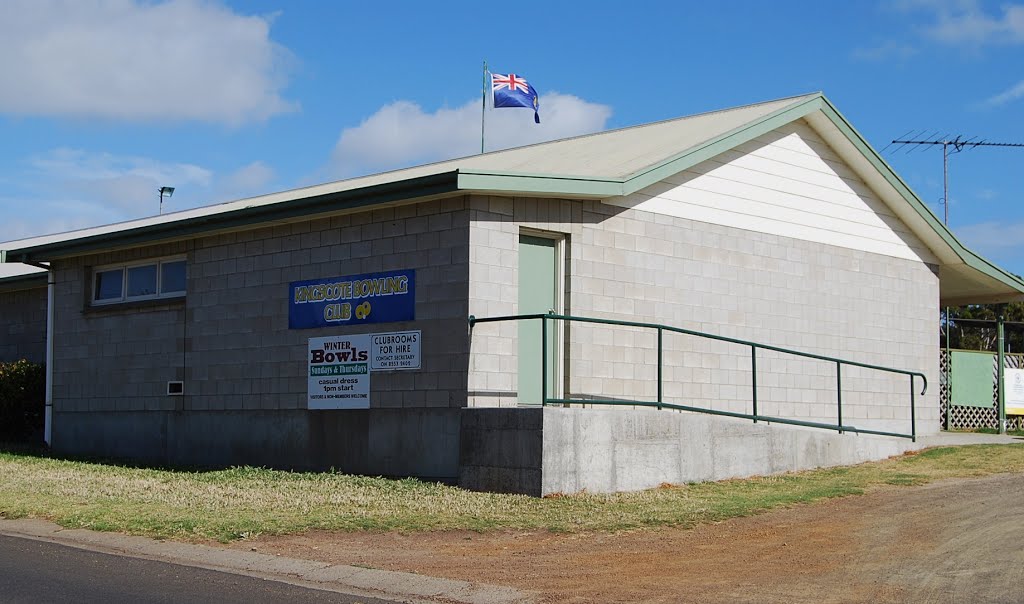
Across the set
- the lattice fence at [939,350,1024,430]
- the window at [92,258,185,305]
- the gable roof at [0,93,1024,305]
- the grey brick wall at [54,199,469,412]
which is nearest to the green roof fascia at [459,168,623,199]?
the gable roof at [0,93,1024,305]

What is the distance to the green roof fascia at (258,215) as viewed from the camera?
1455 cm

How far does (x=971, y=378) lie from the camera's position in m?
25.5

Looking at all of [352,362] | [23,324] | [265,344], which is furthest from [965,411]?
[23,324]

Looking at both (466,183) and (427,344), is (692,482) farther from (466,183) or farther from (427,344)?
(466,183)

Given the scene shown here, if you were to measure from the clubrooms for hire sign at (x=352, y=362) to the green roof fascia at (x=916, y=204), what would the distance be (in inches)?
329

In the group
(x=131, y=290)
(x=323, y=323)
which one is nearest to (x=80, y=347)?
(x=131, y=290)

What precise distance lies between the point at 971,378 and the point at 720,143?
11.8 metres

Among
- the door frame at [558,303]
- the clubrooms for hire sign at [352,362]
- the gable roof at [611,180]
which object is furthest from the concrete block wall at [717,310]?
the clubrooms for hire sign at [352,362]

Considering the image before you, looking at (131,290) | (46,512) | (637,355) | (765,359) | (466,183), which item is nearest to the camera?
(46,512)

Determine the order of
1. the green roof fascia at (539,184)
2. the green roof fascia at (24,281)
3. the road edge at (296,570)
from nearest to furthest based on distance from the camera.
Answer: the road edge at (296,570), the green roof fascia at (539,184), the green roof fascia at (24,281)

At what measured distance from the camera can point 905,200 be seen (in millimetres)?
19891

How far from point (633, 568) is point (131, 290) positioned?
12.9m

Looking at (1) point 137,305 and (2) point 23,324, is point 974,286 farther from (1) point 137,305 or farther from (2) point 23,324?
(2) point 23,324

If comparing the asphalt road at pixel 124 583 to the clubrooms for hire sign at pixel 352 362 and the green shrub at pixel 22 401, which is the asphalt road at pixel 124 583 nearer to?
the clubrooms for hire sign at pixel 352 362
